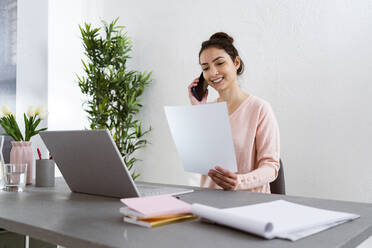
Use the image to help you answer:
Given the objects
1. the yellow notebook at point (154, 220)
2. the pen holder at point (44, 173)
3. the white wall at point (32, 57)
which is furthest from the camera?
the white wall at point (32, 57)

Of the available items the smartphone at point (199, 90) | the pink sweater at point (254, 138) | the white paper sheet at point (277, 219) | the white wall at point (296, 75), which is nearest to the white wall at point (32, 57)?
the white wall at point (296, 75)

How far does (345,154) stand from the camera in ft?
7.91

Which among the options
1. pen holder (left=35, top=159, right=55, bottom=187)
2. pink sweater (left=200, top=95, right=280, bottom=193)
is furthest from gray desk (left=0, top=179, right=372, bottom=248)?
pink sweater (left=200, top=95, right=280, bottom=193)

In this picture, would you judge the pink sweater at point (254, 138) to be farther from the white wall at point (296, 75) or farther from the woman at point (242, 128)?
the white wall at point (296, 75)

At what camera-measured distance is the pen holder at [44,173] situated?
144 cm

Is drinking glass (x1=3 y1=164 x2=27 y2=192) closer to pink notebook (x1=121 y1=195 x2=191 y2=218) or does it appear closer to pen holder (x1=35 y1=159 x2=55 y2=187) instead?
pen holder (x1=35 y1=159 x2=55 y2=187)

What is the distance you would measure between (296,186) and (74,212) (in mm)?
2063

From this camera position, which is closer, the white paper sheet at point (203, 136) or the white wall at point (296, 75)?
the white paper sheet at point (203, 136)

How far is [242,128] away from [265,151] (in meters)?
0.18

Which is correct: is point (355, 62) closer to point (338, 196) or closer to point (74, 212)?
point (338, 196)

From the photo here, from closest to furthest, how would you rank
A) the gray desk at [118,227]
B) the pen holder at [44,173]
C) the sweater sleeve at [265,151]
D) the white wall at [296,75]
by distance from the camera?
the gray desk at [118,227] → the pen holder at [44,173] → the sweater sleeve at [265,151] → the white wall at [296,75]

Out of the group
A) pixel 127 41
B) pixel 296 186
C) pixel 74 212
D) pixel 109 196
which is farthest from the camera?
pixel 127 41

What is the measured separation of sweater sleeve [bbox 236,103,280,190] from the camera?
1544mm

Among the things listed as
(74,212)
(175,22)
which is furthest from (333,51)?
(74,212)
